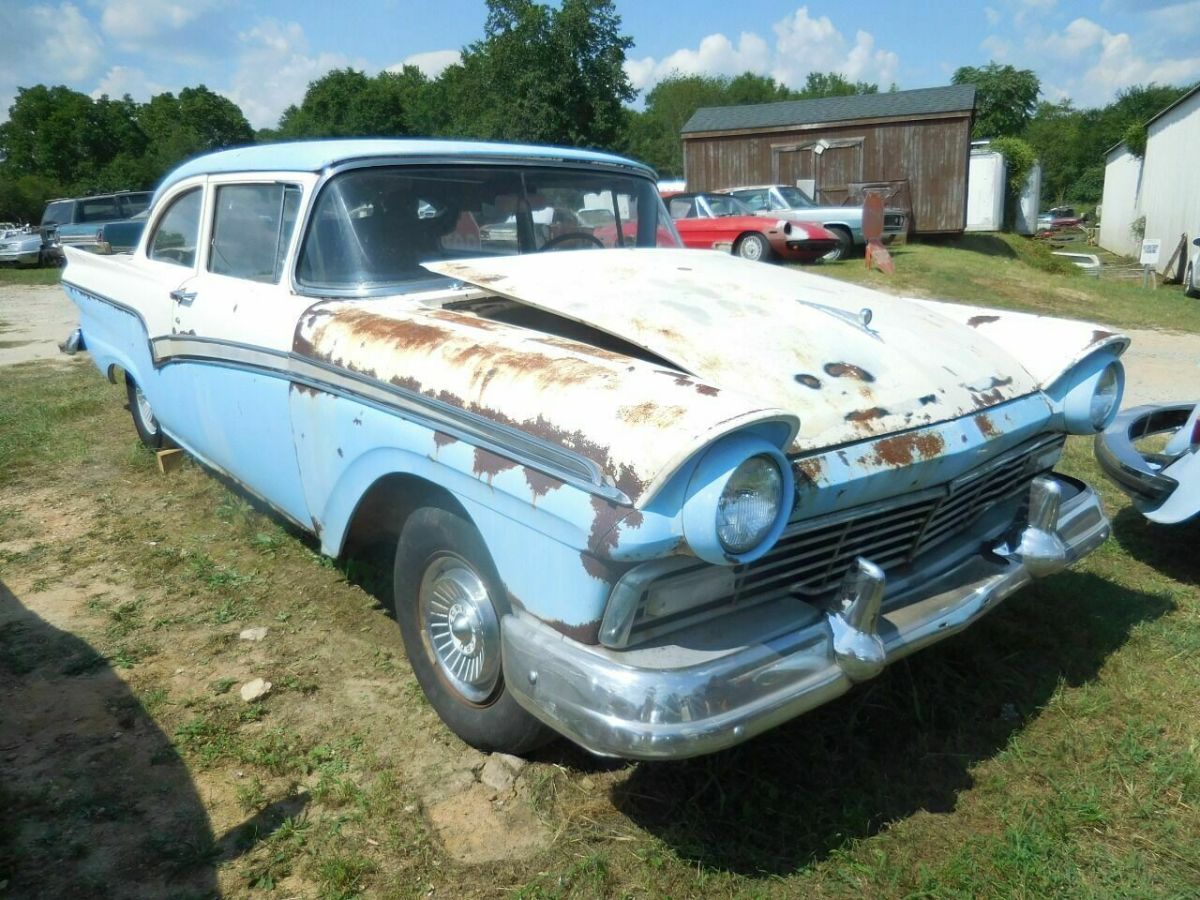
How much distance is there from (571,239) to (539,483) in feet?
6.16

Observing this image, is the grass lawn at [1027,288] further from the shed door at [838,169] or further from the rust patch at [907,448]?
the rust patch at [907,448]

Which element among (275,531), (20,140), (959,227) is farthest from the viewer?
(20,140)

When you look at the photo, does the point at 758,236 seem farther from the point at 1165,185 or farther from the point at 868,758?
the point at 1165,185

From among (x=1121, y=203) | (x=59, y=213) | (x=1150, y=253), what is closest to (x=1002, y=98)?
(x=1121, y=203)

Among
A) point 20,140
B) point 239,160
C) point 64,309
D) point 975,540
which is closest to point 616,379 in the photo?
point 975,540

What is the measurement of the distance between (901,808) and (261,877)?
1548 mm

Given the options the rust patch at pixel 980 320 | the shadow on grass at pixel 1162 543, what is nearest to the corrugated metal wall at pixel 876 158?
the shadow on grass at pixel 1162 543

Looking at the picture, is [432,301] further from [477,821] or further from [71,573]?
[71,573]

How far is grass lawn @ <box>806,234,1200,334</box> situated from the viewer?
11336mm

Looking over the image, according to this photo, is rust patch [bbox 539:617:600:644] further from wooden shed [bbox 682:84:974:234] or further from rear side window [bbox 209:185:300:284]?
wooden shed [bbox 682:84:974:234]

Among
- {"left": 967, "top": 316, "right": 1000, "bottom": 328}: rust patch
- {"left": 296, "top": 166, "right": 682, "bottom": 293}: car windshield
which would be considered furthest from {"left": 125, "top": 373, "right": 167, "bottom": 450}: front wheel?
{"left": 967, "top": 316, "right": 1000, "bottom": 328}: rust patch

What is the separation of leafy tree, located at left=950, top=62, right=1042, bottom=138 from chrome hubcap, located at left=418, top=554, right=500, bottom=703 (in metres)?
50.1

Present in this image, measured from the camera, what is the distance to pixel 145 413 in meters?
5.22

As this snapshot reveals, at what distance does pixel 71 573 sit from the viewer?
380 cm
